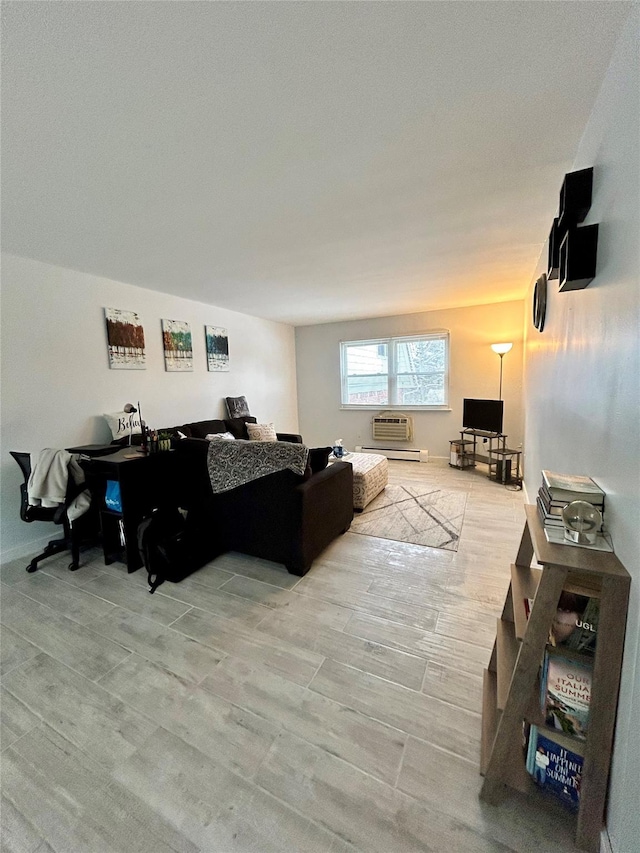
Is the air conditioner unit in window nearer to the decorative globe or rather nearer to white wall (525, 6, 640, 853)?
white wall (525, 6, 640, 853)

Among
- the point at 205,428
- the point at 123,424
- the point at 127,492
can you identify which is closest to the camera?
the point at 127,492

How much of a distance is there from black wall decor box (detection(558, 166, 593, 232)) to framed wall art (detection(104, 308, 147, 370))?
3804 mm

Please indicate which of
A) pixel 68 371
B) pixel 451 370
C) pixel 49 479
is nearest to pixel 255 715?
pixel 49 479

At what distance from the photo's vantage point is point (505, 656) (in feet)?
3.99

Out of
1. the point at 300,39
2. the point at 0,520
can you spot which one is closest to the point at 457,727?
the point at 300,39

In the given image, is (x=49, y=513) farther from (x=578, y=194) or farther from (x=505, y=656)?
(x=578, y=194)

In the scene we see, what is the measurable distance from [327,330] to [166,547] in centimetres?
510

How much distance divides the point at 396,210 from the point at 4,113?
6.61 ft

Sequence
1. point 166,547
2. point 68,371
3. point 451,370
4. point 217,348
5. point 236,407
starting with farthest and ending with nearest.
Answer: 1. point 451,370
2. point 236,407
3. point 217,348
4. point 68,371
5. point 166,547

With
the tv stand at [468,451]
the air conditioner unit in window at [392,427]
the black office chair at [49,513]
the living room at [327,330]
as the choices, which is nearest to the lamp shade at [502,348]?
the living room at [327,330]

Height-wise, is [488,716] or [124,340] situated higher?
[124,340]

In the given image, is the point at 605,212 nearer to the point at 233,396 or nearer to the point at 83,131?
the point at 83,131

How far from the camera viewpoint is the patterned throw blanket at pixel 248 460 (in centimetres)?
227

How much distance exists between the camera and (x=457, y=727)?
4.29 ft
